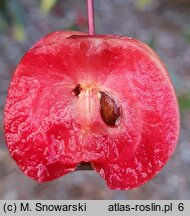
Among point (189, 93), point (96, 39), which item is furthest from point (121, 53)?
point (189, 93)

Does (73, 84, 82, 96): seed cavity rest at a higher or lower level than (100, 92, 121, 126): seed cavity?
higher

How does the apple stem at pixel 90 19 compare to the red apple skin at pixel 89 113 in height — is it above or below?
above

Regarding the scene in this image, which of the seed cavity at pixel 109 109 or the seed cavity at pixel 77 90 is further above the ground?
the seed cavity at pixel 77 90

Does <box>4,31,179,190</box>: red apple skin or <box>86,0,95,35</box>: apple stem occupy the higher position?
<box>86,0,95,35</box>: apple stem

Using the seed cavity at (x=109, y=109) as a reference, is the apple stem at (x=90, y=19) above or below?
above

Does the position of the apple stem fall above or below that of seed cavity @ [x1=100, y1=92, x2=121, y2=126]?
above

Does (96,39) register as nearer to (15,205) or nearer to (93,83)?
(93,83)

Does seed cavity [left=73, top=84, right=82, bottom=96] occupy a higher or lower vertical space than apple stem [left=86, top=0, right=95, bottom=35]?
lower
